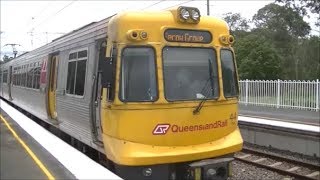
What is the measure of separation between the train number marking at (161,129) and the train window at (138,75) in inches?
15.9

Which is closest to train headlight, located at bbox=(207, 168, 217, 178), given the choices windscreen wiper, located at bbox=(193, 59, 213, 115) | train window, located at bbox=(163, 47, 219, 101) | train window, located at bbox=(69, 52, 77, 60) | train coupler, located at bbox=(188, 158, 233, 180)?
train coupler, located at bbox=(188, 158, 233, 180)

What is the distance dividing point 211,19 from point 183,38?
2.39 feet

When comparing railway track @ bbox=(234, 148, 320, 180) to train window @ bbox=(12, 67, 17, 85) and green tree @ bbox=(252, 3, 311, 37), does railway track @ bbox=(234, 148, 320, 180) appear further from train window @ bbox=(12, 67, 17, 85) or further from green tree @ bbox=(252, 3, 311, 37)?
green tree @ bbox=(252, 3, 311, 37)

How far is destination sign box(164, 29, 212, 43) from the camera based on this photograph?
7.56 metres

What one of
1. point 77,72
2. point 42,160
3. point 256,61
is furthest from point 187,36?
point 256,61

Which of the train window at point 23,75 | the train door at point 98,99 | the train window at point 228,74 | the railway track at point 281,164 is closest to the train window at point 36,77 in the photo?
the train window at point 23,75

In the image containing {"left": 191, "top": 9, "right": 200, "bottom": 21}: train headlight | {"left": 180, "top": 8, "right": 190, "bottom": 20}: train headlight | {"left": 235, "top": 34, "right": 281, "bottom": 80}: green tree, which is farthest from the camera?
{"left": 235, "top": 34, "right": 281, "bottom": 80}: green tree

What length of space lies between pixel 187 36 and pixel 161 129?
148cm

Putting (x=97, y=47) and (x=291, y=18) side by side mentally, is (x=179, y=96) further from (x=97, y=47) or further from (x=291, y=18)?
(x=291, y=18)

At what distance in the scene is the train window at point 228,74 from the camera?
8078mm

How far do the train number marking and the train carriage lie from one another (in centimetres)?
1

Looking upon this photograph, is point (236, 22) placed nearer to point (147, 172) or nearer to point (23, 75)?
point (23, 75)

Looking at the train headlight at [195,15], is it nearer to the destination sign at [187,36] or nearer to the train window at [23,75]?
the destination sign at [187,36]

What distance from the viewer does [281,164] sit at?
11031 mm
